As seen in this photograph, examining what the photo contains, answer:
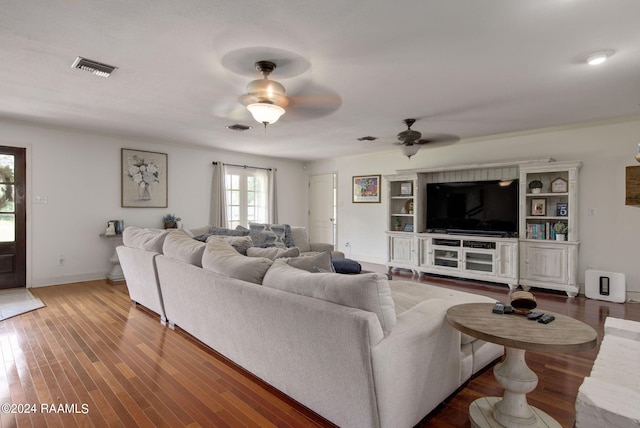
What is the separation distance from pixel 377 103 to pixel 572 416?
125 inches

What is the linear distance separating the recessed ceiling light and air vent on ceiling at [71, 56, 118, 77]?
393cm

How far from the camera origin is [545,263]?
15.5 feet

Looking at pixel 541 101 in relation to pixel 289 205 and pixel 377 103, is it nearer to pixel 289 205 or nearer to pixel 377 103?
pixel 377 103

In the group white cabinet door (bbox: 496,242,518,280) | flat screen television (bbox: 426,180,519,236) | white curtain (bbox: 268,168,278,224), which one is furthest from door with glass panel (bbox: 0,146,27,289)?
white cabinet door (bbox: 496,242,518,280)

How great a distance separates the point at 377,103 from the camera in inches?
150

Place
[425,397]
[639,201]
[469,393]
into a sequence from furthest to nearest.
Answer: [469,393] → [639,201] → [425,397]

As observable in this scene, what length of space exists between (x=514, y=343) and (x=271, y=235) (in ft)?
12.5

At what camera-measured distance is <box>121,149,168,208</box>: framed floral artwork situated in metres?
5.68

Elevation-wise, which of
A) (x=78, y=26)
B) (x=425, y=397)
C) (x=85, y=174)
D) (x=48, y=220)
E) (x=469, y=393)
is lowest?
(x=469, y=393)

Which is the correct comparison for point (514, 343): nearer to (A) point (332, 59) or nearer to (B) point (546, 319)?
(B) point (546, 319)

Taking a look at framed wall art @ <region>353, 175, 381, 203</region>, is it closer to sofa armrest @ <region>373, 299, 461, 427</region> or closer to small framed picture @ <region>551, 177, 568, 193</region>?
small framed picture @ <region>551, 177, 568, 193</region>

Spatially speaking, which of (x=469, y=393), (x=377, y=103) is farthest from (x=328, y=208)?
(x=469, y=393)

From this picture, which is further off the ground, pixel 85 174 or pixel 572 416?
pixel 85 174

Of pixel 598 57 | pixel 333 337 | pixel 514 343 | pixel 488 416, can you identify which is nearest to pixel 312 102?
pixel 598 57
